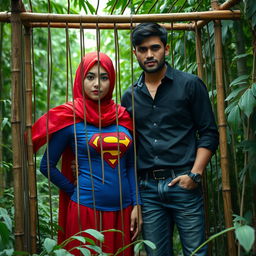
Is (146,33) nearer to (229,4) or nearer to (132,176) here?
(229,4)

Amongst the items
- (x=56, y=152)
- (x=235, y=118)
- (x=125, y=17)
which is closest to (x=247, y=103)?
(x=235, y=118)

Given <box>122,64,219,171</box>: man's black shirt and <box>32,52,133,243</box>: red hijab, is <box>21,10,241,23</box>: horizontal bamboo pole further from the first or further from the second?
<box>122,64,219,171</box>: man's black shirt

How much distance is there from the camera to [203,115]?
2096 millimetres

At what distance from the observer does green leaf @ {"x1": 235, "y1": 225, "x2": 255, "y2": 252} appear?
1288 mm

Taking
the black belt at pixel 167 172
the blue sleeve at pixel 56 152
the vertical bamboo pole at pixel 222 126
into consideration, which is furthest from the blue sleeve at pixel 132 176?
the vertical bamboo pole at pixel 222 126

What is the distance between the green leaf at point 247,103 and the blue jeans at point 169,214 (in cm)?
46

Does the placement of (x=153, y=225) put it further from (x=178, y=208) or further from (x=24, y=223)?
(x=24, y=223)

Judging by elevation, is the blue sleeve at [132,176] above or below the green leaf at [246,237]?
above

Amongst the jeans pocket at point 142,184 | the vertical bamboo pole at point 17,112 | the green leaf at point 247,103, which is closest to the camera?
the green leaf at point 247,103

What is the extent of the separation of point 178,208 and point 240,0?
3.56 feet

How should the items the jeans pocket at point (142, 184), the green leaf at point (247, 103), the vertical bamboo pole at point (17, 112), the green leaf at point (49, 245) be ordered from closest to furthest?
the green leaf at point (49, 245) < the green leaf at point (247, 103) < the vertical bamboo pole at point (17, 112) < the jeans pocket at point (142, 184)

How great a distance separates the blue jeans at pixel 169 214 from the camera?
6.71ft

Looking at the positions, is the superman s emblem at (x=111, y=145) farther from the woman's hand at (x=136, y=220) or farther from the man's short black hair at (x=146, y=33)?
the man's short black hair at (x=146, y=33)

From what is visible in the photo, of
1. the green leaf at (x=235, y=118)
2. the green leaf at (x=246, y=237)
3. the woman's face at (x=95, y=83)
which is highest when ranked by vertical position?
the woman's face at (x=95, y=83)
